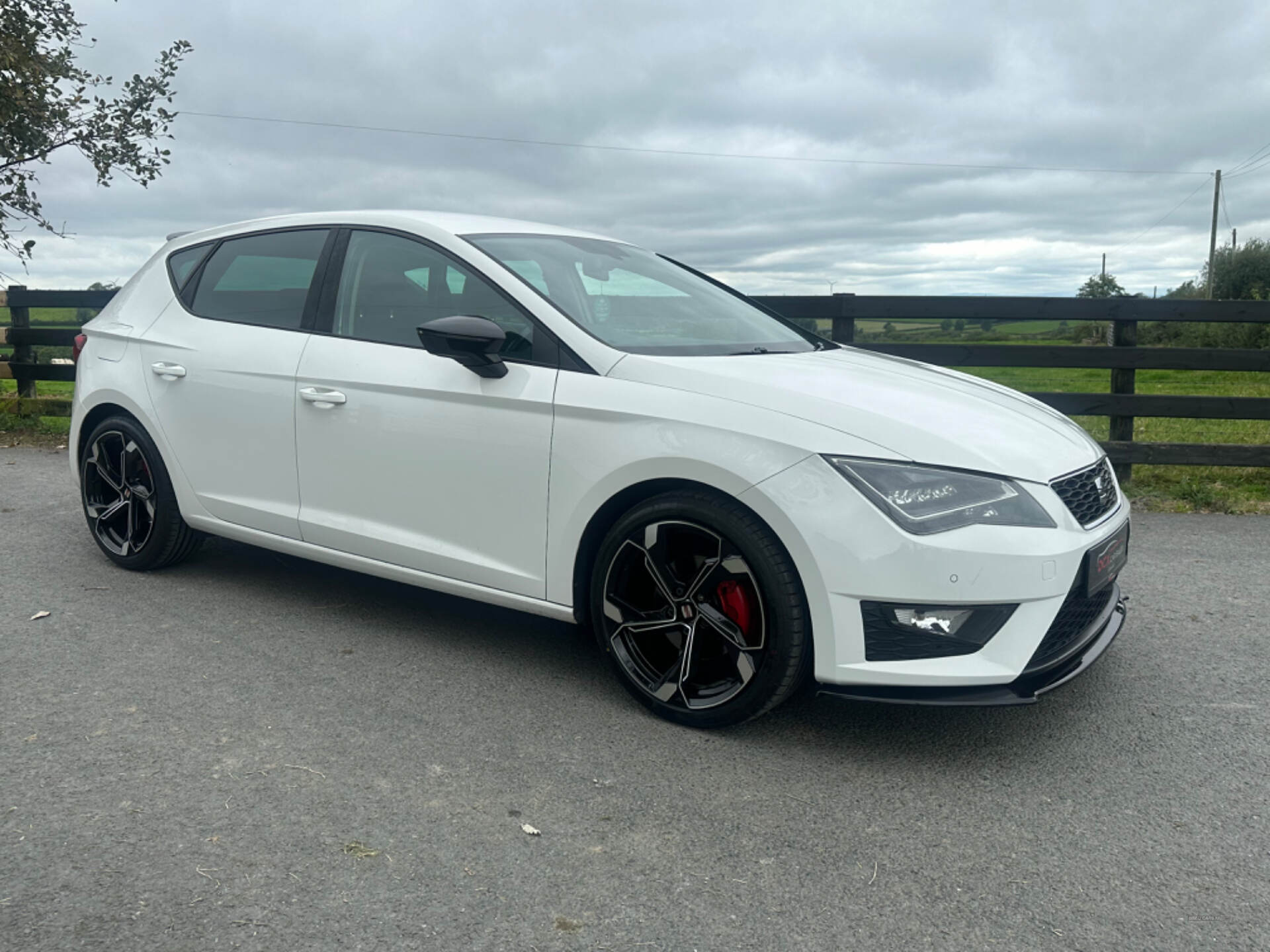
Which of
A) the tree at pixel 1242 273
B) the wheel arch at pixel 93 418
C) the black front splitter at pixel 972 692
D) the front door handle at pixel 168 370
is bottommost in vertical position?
the black front splitter at pixel 972 692

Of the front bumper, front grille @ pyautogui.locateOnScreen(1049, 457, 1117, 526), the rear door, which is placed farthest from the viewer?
the rear door

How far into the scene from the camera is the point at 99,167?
10.1 metres

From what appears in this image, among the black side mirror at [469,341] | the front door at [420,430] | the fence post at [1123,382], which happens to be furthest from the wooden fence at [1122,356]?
the black side mirror at [469,341]

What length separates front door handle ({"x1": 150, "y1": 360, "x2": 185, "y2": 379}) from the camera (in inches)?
179

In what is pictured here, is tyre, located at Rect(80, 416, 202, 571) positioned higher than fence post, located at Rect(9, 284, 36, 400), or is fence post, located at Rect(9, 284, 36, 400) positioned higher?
fence post, located at Rect(9, 284, 36, 400)

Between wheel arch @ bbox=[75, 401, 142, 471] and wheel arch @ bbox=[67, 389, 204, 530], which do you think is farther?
wheel arch @ bbox=[75, 401, 142, 471]

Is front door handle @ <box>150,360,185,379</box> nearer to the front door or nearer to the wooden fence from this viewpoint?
the front door

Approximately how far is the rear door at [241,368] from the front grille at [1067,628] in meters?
2.81

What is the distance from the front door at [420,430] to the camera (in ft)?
11.5

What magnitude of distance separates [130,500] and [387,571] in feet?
5.84

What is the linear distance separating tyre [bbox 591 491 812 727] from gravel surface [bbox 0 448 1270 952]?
15 cm

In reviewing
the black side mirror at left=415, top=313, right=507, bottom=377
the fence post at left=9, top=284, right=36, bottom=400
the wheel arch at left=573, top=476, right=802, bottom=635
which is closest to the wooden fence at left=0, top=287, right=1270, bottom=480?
the black side mirror at left=415, top=313, right=507, bottom=377

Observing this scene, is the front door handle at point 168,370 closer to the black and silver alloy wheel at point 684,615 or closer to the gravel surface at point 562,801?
the gravel surface at point 562,801

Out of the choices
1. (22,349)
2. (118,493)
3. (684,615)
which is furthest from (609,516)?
(22,349)
